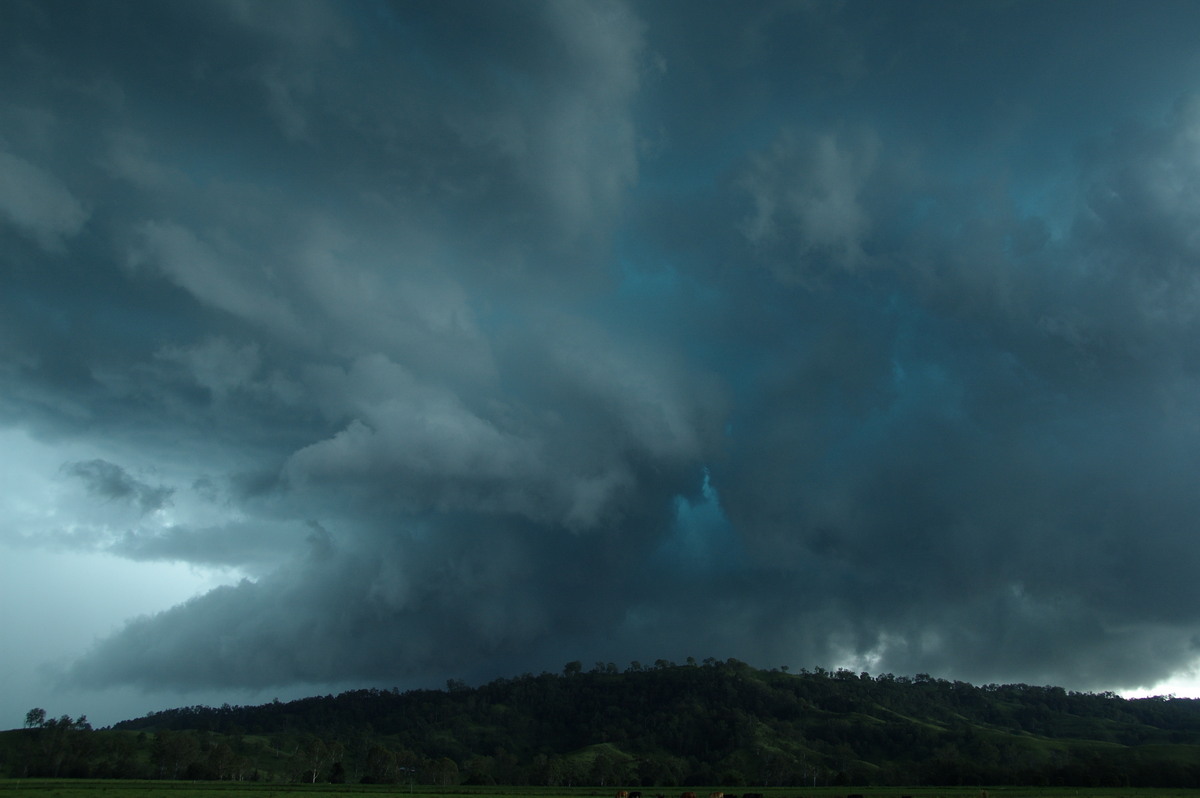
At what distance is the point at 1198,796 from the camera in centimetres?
16875

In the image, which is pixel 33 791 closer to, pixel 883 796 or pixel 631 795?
pixel 631 795

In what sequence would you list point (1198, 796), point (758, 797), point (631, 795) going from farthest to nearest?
point (1198, 796), point (631, 795), point (758, 797)

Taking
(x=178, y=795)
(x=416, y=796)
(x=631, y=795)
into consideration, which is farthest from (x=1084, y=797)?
(x=178, y=795)

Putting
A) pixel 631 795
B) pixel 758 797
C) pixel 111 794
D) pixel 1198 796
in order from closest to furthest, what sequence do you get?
pixel 111 794
pixel 758 797
pixel 631 795
pixel 1198 796

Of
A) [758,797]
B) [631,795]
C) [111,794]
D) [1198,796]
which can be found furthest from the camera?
[1198,796]

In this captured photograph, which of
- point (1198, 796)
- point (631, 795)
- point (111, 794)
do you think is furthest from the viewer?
point (1198, 796)

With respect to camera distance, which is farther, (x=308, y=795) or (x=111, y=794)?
(x=308, y=795)

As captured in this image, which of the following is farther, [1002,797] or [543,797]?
[1002,797]

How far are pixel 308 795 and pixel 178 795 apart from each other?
2373cm

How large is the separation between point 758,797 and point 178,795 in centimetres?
10923

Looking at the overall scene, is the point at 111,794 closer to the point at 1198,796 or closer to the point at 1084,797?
the point at 1084,797

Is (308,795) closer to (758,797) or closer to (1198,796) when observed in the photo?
(758,797)

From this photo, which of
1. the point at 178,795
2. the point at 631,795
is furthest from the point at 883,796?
the point at 178,795

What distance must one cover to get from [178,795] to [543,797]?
2686 inches
